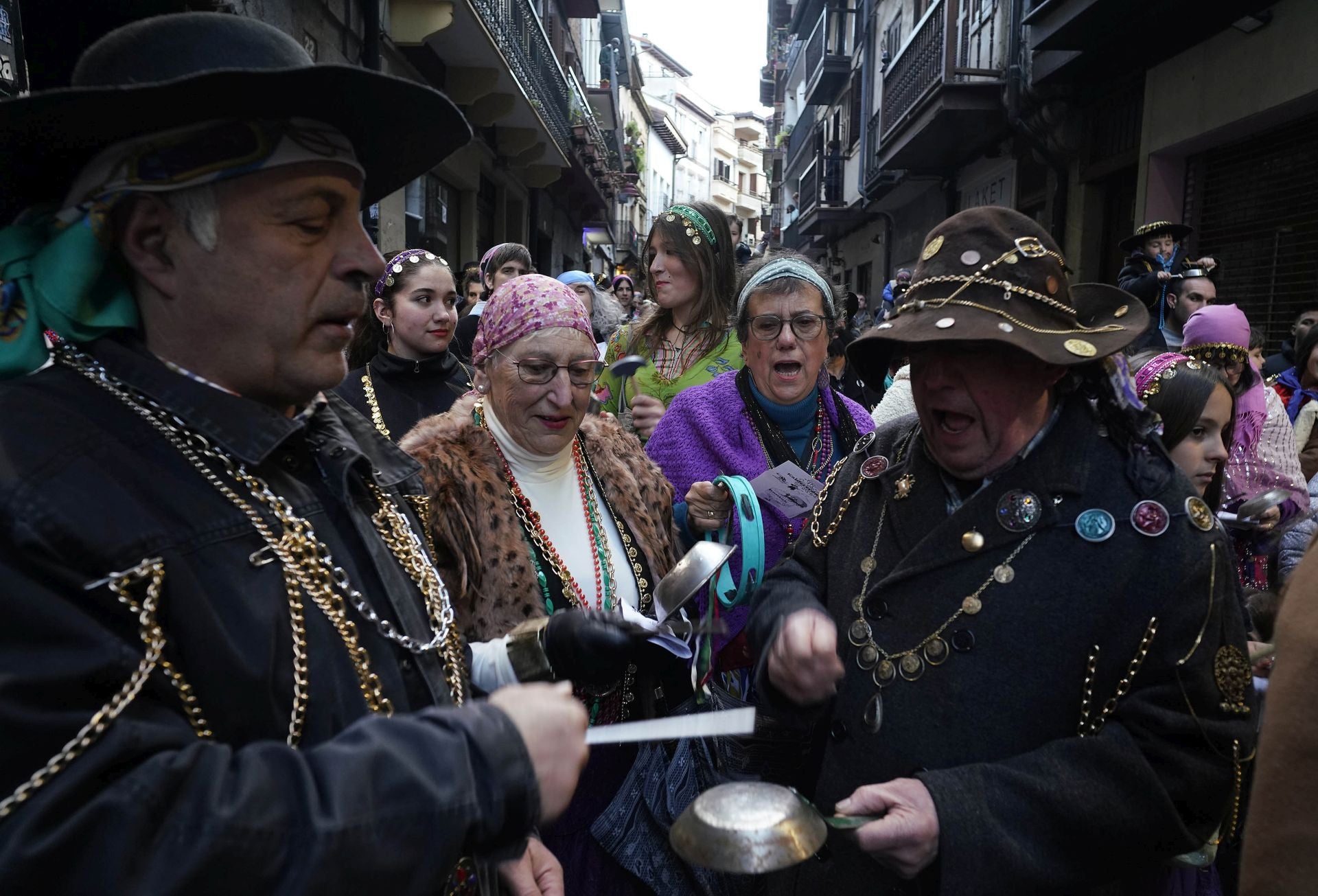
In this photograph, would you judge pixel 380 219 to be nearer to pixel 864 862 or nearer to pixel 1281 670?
pixel 864 862

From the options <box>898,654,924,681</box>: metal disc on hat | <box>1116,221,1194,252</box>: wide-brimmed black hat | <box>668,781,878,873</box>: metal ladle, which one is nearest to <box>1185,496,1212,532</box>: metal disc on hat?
<box>898,654,924,681</box>: metal disc on hat

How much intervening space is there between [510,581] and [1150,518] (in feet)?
4.37

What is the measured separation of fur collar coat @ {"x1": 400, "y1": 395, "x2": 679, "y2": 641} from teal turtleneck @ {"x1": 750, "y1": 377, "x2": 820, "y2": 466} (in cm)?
72

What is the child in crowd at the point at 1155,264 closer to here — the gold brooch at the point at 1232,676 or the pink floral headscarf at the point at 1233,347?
the pink floral headscarf at the point at 1233,347

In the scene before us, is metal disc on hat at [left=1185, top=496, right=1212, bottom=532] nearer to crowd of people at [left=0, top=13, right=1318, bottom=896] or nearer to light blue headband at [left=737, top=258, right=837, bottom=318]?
crowd of people at [left=0, top=13, right=1318, bottom=896]

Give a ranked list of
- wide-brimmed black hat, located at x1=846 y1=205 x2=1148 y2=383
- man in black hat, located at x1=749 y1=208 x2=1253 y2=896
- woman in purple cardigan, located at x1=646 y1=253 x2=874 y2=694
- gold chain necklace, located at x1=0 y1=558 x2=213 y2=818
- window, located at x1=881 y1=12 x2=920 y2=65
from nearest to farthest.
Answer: gold chain necklace, located at x1=0 y1=558 x2=213 y2=818 < man in black hat, located at x1=749 y1=208 x2=1253 y2=896 < wide-brimmed black hat, located at x1=846 y1=205 x2=1148 y2=383 < woman in purple cardigan, located at x1=646 y1=253 x2=874 y2=694 < window, located at x1=881 y1=12 x2=920 y2=65

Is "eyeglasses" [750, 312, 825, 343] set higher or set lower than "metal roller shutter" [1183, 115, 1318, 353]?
lower

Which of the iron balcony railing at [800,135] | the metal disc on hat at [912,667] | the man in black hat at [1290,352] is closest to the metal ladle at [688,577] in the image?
the metal disc on hat at [912,667]

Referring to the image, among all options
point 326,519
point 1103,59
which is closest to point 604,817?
point 326,519

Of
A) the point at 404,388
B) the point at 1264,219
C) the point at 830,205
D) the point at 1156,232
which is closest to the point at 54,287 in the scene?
the point at 404,388

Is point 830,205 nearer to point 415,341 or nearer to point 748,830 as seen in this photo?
point 415,341

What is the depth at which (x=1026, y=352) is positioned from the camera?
65.9 inches

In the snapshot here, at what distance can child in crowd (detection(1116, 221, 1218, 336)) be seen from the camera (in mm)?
5465

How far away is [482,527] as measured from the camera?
2.12 m
